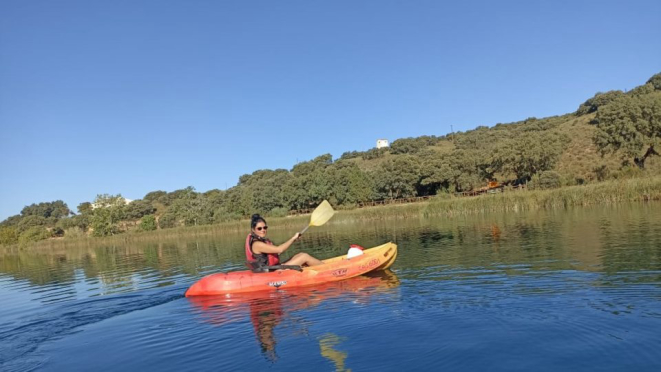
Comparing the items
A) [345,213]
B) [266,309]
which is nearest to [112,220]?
[345,213]

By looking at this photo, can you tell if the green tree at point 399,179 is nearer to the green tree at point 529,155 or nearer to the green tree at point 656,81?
the green tree at point 529,155

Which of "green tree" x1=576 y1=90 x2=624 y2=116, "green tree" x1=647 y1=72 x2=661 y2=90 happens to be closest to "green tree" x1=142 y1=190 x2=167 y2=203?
"green tree" x1=576 y1=90 x2=624 y2=116

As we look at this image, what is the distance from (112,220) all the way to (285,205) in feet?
83.0

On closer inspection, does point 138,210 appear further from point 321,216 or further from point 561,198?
point 321,216

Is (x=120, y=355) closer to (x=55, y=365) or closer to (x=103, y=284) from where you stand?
(x=55, y=365)

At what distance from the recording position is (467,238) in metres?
16.9

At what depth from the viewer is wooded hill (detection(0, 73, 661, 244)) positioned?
39312 mm

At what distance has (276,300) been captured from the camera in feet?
30.5

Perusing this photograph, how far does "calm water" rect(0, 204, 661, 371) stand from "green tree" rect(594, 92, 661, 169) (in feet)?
100

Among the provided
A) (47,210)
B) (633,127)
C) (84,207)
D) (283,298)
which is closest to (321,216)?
(283,298)

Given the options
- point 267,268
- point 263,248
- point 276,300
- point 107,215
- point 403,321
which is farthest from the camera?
point 107,215

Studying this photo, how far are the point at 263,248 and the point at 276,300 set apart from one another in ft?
4.22

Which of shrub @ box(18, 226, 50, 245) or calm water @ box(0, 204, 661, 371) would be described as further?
shrub @ box(18, 226, 50, 245)

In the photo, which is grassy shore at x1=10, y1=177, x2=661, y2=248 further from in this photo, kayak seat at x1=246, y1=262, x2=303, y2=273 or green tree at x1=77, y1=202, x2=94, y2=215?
green tree at x1=77, y1=202, x2=94, y2=215
